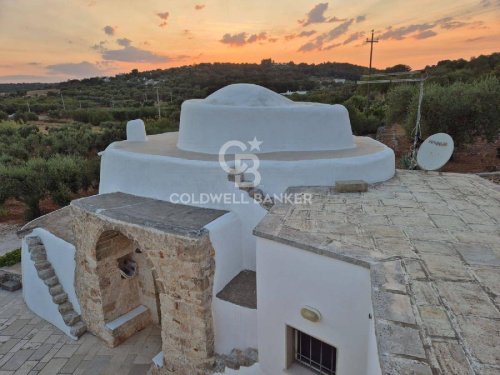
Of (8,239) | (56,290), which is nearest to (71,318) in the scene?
(56,290)

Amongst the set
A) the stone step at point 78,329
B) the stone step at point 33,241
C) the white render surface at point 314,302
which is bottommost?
the stone step at point 78,329

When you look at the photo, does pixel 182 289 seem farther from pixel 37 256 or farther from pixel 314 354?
pixel 37 256

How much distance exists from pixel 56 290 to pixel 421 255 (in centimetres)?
861

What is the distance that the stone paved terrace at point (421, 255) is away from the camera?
2.57 metres

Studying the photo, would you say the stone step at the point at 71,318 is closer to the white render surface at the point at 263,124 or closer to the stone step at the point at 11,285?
the stone step at the point at 11,285

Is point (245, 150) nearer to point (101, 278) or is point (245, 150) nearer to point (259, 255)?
point (259, 255)

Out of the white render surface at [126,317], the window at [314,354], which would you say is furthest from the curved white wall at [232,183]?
the white render surface at [126,317]

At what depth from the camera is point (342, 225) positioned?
16.5 ft

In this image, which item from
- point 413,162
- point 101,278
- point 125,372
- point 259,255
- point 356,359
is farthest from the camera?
point 413,162

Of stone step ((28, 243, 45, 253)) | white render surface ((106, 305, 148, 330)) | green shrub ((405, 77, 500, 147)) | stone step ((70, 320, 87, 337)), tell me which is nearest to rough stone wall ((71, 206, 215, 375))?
white render surface ((106, 305, 148, 330))

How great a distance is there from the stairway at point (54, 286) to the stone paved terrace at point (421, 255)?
6.05m

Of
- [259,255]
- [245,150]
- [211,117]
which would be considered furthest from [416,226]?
[211,117]

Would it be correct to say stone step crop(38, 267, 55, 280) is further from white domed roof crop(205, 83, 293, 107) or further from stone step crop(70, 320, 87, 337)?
white domed roof crop(205, 83, 293, 107)

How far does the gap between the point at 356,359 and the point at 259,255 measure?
186 centimetres
